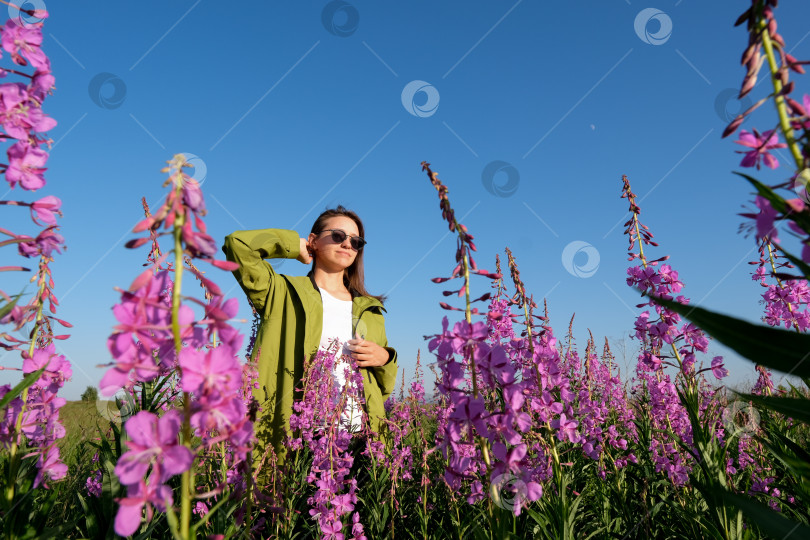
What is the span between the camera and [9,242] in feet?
4.20

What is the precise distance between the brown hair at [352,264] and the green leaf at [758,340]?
4.80 meters

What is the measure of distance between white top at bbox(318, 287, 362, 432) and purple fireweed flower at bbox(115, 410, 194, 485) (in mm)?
3573

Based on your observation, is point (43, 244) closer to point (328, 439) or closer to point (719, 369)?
point (328, 439)

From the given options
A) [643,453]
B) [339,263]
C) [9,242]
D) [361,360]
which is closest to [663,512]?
[643,453]

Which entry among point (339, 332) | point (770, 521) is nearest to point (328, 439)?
point (339, 332)

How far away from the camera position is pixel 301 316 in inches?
191

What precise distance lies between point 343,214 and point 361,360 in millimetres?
2062

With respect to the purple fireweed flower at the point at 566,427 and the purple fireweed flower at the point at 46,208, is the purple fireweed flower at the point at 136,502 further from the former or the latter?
the purple fireweed flower at the point at 566,427

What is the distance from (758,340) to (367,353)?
407 centimetres

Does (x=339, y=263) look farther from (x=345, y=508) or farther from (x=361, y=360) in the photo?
(x=345, y=508)

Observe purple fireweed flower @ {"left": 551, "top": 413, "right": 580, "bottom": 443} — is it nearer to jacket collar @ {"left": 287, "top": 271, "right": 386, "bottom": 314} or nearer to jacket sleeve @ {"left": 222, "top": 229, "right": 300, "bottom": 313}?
jacket collar @ {"left": 287, "top": 271, "right": 386, "bottom": 314}

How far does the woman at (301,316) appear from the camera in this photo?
4.52 meters

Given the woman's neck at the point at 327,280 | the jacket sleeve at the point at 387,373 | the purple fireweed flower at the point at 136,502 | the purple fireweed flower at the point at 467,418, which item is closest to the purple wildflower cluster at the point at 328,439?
the jacket sleeve at the point at 387,373

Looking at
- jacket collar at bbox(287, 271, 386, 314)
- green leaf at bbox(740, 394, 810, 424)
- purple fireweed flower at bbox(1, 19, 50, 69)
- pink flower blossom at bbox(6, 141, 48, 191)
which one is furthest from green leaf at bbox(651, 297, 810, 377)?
jacket collar at bbox(287, 271, 386, 314)
